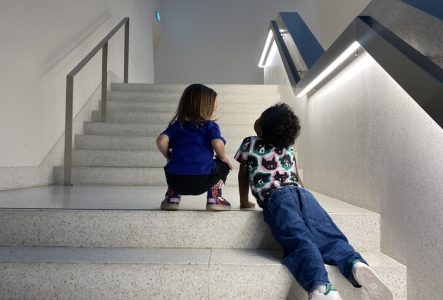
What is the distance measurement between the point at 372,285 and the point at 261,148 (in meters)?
0.83

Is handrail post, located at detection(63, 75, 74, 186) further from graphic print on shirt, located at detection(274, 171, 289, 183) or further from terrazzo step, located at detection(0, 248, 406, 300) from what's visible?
graphic print on shirt, located at detection(274, 171, 289, 183)

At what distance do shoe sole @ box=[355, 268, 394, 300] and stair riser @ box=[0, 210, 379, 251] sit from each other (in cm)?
43

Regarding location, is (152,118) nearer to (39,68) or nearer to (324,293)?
(39,68)

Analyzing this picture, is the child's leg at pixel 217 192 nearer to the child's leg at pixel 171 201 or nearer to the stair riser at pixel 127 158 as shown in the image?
the child's leg at pixel 171 201

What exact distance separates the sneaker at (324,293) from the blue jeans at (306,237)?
2 cm

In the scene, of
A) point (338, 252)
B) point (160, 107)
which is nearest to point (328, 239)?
point (338, 252)

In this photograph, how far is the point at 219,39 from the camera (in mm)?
8633

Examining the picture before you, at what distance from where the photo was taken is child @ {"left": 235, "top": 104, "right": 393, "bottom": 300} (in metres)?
1.52

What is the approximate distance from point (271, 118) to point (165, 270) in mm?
845

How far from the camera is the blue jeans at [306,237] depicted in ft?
5.16

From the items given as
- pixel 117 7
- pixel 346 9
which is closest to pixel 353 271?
pixel 117 7

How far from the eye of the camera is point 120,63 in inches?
235

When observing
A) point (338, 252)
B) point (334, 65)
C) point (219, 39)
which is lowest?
point (338, 252)

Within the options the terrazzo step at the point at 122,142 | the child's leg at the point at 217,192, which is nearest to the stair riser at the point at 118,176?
the terrazzo step at the point at 122,142
